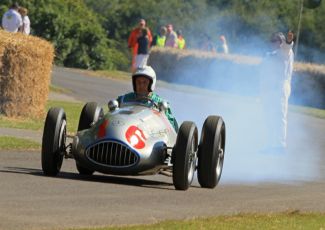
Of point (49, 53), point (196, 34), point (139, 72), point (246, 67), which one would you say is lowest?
point (196, 34)

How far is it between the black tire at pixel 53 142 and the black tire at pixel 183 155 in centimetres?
139

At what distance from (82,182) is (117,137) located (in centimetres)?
80

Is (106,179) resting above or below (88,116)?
below

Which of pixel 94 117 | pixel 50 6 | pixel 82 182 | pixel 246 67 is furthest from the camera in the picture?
pixel 50 6

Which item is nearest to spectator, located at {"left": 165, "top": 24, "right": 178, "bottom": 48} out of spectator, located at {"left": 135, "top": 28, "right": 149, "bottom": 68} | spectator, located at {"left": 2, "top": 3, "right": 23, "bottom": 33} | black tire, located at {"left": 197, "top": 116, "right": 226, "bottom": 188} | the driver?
spectator, located at {"left": 135, "top": 28, "right": 149, "bottom": 68}

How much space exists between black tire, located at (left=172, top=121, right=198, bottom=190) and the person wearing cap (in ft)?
24.3

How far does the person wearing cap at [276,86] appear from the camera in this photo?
21.4 meters

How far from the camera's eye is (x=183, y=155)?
45.8ft

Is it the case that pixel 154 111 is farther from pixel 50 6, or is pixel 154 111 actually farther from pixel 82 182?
pixel 50 6

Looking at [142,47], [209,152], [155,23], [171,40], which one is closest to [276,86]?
[209,152]

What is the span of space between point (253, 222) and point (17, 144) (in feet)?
26.4

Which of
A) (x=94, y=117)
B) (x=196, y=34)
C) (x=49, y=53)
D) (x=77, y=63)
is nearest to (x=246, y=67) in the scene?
(x=77, y=63)

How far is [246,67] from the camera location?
43.5 meters

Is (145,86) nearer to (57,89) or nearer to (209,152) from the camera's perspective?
(209,152)
